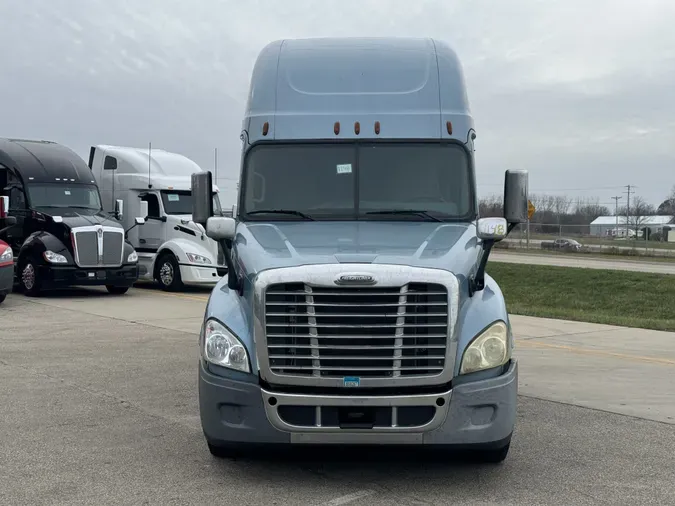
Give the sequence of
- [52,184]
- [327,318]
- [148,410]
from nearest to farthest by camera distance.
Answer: [327,318], [148,410], [52,184]

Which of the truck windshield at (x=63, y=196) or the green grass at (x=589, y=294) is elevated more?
the truck windshield at (x=63, y=196)

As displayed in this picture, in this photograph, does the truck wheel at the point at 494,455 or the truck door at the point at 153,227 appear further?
the truck door at the point at 153,227

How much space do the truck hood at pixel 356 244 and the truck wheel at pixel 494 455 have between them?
1.22 metres

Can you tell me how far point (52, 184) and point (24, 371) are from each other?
1131 cm

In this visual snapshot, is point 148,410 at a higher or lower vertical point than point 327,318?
lower

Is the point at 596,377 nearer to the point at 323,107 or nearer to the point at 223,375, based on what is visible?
the point at 323,107

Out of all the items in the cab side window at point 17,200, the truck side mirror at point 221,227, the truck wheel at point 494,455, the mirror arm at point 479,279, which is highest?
the cab side window at point 17,200

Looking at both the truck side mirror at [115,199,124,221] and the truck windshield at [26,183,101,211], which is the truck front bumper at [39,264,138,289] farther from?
Result: the truck windshield at [26,183,101,211]

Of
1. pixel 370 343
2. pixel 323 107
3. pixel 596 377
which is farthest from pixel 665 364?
pixel 370 343

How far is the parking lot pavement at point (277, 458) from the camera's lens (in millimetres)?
5562

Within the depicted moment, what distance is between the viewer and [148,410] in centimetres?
794

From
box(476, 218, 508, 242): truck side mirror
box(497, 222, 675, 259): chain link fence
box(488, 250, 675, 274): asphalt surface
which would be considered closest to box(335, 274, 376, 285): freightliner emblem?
box(476, 218, 508, 242): truck side mirror

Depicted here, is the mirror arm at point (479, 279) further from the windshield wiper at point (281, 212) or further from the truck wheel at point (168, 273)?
the truck wheel at point (168, 273)

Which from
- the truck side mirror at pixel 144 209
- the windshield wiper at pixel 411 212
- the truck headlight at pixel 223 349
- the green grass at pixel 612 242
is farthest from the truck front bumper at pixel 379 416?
the green grass at pixel 612 242
